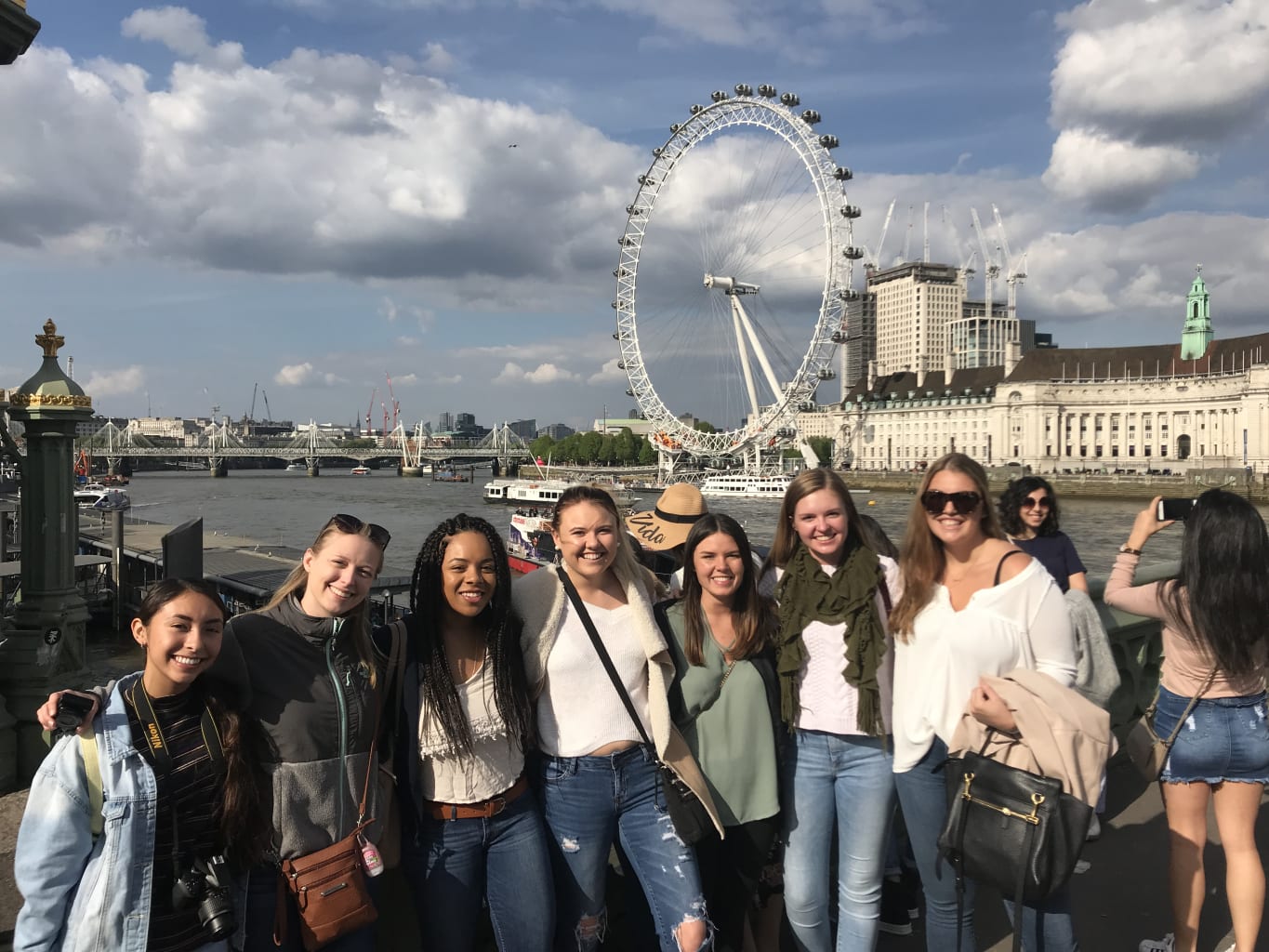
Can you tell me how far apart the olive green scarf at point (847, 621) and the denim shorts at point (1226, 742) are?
1.00 metres

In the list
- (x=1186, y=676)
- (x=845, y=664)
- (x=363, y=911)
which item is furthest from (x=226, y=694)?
(x=1186, y=676)

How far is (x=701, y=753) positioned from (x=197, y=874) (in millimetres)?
1238

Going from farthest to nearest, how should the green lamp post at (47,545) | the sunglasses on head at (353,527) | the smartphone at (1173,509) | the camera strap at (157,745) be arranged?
the green lamp post at (47,545), the smartphone at (1173,509), the sunglasses on head at (353,527), the camera strap at (157,745)

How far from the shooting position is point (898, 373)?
125 meters

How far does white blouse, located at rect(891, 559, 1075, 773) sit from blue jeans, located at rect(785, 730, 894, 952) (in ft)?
0.37

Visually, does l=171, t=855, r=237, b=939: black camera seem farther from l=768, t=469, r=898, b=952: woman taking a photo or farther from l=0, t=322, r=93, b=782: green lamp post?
l=0, t=322, r=93, b=782: green lamp post

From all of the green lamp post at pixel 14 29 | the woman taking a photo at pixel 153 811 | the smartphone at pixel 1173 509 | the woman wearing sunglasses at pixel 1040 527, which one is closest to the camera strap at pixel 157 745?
the woman taking a photo at pixel 153 811

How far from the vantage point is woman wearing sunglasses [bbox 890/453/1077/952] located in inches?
93.6

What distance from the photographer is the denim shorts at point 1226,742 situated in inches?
108

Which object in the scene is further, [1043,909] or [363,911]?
[1043,909]


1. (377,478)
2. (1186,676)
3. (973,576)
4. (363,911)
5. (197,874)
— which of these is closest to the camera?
(197,874)

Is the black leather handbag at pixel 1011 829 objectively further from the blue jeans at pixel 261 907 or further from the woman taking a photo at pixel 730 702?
the blue jeans at pixel 261 907

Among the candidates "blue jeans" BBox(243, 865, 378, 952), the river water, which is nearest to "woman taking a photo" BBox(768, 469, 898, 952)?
"blue jeans" BBox(243, 865, 378, 952)

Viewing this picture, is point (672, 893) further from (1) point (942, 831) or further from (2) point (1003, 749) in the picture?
(2) point (1003, 749)
